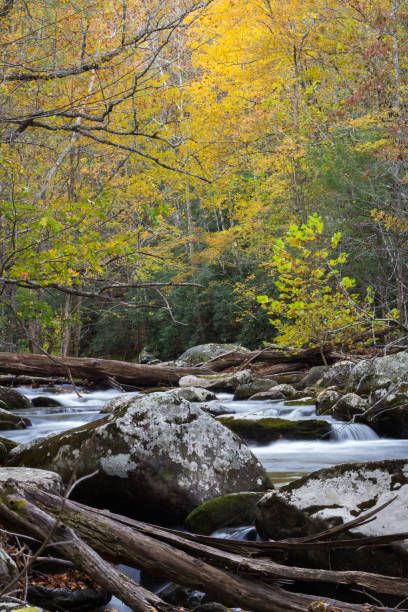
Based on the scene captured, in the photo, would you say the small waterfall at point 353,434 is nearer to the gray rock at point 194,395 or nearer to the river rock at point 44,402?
the gray rock at point 194,395

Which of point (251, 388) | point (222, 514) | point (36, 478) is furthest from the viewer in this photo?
point (251, 388)

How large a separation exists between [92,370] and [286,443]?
5.65 m

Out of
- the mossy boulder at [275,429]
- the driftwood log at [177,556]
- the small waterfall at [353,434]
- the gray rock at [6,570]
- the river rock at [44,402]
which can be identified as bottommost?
the small waterfall at [353,434]

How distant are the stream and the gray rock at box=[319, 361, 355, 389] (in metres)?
0.92

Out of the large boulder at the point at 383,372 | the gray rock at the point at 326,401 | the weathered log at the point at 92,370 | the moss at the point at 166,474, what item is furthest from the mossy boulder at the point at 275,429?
the weathered log at the point at 92,370

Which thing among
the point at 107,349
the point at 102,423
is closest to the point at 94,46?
the point at 102,423

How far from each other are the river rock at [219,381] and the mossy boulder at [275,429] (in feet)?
14.6

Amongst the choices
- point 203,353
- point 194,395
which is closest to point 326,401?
point 194,395

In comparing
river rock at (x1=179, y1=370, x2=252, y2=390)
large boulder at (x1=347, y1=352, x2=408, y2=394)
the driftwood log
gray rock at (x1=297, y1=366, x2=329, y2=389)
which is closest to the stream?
the driftwood log

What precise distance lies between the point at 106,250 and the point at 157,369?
21.0 ft

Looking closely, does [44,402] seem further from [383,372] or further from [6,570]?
[6,570]

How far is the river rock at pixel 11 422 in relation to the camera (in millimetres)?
8133

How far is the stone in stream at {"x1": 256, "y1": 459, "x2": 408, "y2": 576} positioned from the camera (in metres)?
3.01

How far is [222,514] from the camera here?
4.01 metres
